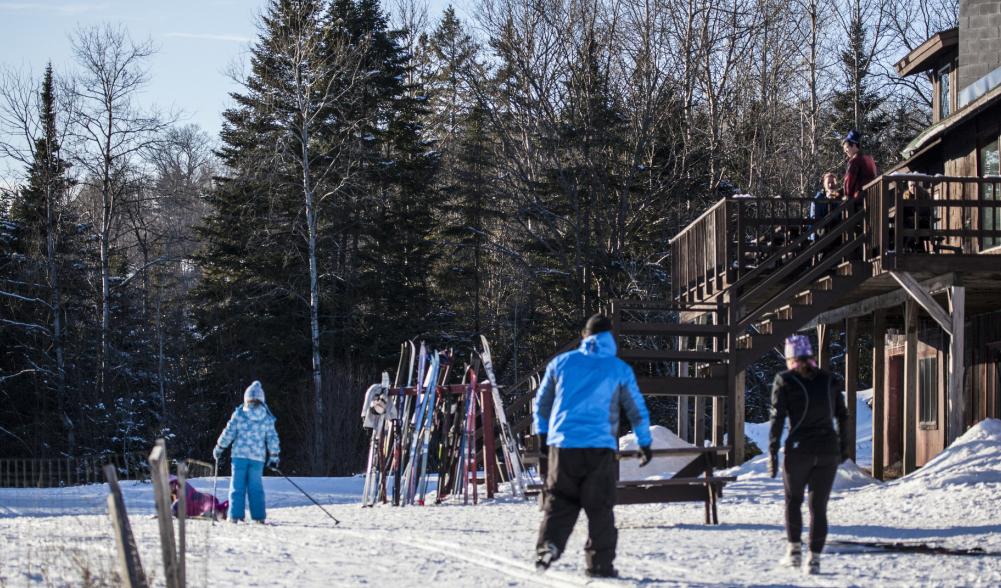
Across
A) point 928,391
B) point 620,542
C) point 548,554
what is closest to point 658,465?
point 928,391

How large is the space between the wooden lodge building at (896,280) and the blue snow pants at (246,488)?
489cm

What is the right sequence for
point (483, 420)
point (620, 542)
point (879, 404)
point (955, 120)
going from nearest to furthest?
point (620, 542)
point (483, 420)
point (955, 120)
point (879, 404)

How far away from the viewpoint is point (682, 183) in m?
34.1

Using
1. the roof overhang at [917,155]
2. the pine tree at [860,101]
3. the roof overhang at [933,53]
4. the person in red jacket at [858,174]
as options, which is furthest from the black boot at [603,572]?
the pine tree at [860,101]

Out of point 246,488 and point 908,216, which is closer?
point 246,488

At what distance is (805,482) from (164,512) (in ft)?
14.2

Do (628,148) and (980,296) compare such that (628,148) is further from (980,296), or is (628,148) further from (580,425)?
(580,425)

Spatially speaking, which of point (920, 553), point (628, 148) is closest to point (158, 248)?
point (628, 148)

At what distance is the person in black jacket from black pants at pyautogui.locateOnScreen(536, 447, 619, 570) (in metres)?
1.29

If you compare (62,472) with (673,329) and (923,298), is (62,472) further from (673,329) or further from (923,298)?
(923,298)

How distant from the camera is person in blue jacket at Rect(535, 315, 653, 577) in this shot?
25.1ft

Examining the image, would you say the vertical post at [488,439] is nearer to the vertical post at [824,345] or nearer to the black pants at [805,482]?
the vertical post at [824,345]

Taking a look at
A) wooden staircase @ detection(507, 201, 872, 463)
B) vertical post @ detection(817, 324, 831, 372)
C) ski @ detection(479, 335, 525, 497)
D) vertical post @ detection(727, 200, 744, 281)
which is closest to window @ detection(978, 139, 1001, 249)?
wooden staircase @ detection(507, 201, 872, 463)

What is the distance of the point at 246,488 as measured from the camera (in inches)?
516
